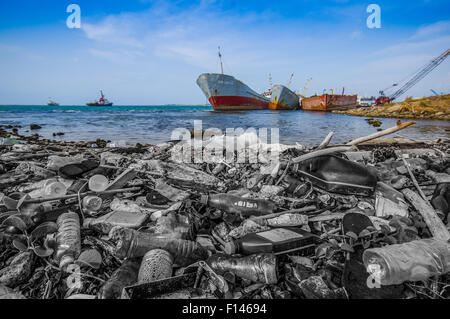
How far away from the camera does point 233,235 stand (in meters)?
1.86

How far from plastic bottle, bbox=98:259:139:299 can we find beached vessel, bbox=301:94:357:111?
40129 millimetres

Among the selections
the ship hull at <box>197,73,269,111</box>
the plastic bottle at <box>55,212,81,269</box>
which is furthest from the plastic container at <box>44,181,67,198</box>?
the ship hull at <box>197,73,269,111</box>

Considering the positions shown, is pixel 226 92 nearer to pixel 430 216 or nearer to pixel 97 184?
pixel 97 184

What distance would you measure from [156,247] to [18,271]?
0.90 metres

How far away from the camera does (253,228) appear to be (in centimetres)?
187

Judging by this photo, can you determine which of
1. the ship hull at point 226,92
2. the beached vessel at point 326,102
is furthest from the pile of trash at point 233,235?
the beached vessel at point 326,102

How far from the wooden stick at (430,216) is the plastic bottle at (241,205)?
4.43 feet

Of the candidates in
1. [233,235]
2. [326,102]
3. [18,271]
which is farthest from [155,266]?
[326,102]

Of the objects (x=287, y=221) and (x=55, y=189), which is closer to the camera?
(x=287, y=221)

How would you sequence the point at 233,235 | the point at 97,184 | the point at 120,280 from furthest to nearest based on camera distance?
the point at 97,184
the point at 233,235
the point at 120,280

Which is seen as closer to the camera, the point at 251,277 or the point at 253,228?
the point at 251,277
